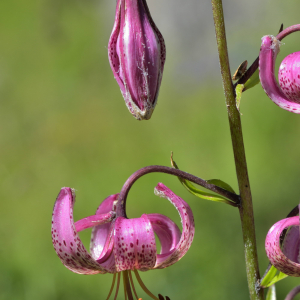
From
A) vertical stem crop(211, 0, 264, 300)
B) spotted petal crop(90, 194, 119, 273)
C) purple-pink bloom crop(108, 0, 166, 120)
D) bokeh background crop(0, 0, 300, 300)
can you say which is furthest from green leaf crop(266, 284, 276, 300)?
bokeh background crop(0, 0, 300, 300)

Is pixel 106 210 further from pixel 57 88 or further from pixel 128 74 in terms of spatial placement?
pixel 57 88

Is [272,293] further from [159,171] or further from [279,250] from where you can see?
[159,171]

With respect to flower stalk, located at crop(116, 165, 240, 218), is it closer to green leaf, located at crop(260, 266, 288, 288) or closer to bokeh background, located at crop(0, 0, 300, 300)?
green leaf, located at crop(260, 266, 288, 288)

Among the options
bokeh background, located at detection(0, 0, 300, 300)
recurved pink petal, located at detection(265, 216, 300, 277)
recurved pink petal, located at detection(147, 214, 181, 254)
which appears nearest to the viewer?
recurved pink petal, located at detection(265, 216, 300, 277)

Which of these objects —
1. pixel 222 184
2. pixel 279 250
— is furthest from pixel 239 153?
pixel 279 250

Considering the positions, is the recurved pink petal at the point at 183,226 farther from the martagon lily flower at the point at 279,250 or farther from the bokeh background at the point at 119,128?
the bokeh background at the point at 119,128

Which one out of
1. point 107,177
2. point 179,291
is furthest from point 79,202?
point 179,291

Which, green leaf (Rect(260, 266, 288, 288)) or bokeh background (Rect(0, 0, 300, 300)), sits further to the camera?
bokeh background (Rect(0, 0, 300, 300))
